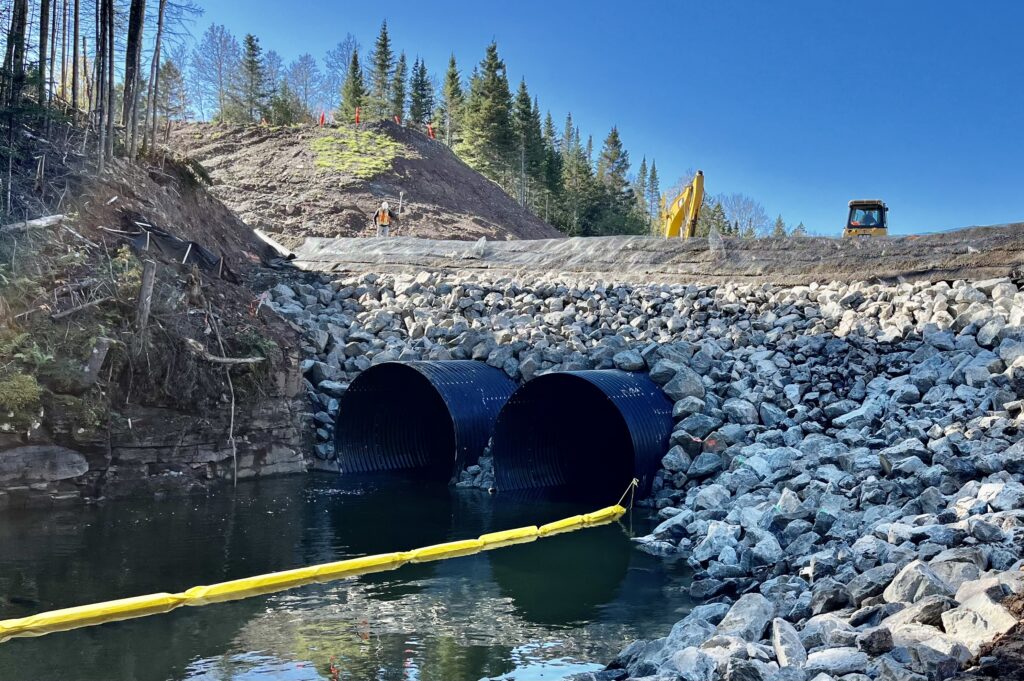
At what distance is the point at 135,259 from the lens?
1184 centimetres

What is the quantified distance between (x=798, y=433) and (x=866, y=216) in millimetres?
11496

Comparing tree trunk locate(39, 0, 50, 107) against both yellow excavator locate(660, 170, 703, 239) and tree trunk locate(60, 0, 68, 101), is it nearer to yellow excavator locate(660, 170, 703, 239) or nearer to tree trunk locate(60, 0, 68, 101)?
tree trunk locate(60, 0, 68, 101)

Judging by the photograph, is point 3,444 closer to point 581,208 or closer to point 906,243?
point 906,243

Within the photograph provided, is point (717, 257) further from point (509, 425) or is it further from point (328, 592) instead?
point (328, 592)

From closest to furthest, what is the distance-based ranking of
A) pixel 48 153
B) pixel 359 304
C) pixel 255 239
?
pixel 48 153 < pixel 359 304 < pixel 255 239

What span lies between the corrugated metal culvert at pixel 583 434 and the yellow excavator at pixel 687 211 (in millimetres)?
7713

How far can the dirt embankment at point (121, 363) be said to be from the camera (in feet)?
31.3

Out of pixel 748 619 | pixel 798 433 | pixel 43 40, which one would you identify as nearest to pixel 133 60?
pixel 43 40

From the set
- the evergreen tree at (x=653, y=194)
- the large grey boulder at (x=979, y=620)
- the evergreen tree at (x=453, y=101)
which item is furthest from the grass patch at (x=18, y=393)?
the evergreen tree at (x=653, y=194)

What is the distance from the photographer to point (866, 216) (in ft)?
65.1

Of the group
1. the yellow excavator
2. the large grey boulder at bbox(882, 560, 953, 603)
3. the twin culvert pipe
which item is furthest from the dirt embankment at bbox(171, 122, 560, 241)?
the large grey boulder at bbox(882, 560, 953, 603)

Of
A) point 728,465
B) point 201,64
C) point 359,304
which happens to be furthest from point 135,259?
point 201,64

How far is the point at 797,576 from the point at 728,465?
3.43 meters

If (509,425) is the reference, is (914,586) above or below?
below
